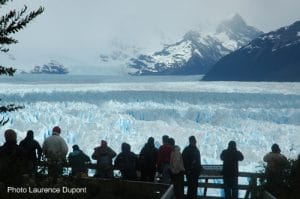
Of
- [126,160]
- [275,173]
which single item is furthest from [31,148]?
[275,173]

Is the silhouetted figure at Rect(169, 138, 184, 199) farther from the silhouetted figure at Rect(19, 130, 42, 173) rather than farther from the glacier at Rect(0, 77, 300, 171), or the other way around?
the glacier at Rect(0, 77, 300, 171)

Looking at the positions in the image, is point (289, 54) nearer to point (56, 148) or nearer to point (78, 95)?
point (78, 95)

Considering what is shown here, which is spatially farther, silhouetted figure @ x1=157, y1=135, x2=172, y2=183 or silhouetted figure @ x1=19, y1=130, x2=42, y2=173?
silhouetted figure @ x1=157, y1=135, x2=172, y2=183

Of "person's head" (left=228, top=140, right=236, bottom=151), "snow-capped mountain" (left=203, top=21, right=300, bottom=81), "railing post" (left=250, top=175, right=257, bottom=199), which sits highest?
"snow-capped mountain" (left=203, top=21, right=300, bottom=81)

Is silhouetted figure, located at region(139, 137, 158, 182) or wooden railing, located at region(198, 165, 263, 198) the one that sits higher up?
silhouetted figure, located at region(139, 137, 158, 182)

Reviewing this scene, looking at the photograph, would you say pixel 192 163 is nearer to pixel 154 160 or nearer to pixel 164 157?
pixel 164 157

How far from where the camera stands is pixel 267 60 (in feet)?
563

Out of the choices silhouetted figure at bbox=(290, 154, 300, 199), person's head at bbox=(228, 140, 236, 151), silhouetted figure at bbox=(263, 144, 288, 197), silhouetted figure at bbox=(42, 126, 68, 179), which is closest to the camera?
silhouetted figure at bbox=(290, 154, 300, 199)

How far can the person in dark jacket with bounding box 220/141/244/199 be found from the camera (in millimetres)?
10883

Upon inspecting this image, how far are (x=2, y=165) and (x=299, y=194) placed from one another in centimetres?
392

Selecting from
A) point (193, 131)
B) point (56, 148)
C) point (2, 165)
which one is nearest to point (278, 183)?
point (56, 148)

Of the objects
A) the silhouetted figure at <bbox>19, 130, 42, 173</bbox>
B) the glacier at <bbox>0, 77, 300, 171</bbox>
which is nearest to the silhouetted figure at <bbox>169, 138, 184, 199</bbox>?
the silhouetted figure at <bbox>19, 130, 42, 173</bbox>

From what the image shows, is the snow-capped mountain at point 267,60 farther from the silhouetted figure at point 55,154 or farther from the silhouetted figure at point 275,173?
the silhouetted figure at point 55,154

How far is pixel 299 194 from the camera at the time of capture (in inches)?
340
